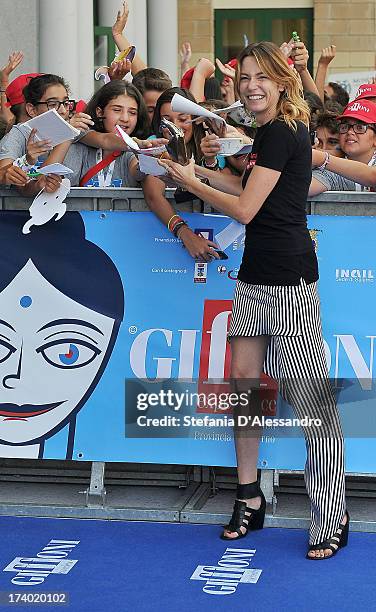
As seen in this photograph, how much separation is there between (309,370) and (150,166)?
3.99ft

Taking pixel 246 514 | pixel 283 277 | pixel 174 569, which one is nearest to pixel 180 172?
pixel 283 277

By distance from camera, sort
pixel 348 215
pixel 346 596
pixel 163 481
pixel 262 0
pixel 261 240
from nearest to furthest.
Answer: pixel 346 596 < pixel 261 240 < pixel 348 215 < pixel 163 481 < pixel 262 0

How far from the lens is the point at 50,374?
599cm

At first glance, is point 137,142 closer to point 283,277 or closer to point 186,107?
point 186,107

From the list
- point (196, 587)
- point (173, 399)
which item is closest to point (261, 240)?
point (173, 399)

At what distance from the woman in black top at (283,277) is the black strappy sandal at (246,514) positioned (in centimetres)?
4

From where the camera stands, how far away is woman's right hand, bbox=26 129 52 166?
5602 millimetres

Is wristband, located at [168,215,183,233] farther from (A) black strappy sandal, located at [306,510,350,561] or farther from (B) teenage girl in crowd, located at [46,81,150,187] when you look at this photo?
(A) black strappy sandal, located at [306,510,350,561]

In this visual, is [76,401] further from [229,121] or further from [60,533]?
[229,121]

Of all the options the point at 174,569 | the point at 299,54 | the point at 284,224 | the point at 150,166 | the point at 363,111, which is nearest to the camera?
the point at 174,569

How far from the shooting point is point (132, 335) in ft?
19.4

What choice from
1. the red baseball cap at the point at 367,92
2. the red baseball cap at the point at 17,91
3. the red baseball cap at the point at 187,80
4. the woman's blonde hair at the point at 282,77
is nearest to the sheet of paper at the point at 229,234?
the woman's blonde hair at the point at 282,77

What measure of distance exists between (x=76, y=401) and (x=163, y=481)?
2.16ft

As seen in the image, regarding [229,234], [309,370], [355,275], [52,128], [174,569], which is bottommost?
[174,569]
